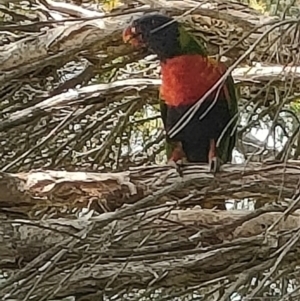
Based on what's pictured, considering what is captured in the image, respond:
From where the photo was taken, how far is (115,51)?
2.40 m

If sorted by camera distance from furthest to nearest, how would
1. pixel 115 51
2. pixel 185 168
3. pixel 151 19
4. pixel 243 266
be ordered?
1. pixel 115 51
2. pixel 151 19
3. pixel 185 168
4. pixel 243 266

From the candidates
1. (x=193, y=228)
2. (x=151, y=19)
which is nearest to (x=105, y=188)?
(x=193, y=228)

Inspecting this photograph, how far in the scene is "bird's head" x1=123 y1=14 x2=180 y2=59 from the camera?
2.22 meters

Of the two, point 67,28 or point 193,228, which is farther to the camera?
point 67,28

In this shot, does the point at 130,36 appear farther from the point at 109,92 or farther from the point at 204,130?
the point at 204,130

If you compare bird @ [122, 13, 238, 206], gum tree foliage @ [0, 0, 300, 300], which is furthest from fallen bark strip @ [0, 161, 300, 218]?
bird @ [122, 13, 238, 206]

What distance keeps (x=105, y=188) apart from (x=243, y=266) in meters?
0.45

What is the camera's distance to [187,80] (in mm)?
2350

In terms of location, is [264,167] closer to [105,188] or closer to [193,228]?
[193,228]

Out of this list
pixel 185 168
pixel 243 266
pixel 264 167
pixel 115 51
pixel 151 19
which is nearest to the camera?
pixel 243 266

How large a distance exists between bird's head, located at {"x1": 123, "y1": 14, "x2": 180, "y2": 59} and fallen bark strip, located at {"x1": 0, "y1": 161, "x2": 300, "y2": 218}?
1.69 feet

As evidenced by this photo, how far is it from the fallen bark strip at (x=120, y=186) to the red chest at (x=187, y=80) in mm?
453

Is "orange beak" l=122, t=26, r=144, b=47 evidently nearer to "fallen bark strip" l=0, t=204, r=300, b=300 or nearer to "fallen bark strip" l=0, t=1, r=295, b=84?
"fallen bark strip" l=0, t=1, r=295, b=84

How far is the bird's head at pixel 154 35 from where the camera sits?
2217 mm
